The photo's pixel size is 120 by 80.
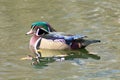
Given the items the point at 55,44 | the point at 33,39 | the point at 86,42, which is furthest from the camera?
the point at 33,39

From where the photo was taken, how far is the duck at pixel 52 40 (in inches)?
461

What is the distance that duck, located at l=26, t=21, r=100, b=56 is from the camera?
38.4ft

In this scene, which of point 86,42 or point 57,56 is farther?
point 86,42

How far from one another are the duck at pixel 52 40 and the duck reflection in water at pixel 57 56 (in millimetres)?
113

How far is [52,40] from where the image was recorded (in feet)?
38.8

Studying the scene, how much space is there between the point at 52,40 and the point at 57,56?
567mm

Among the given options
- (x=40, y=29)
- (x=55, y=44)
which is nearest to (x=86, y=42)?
(x=55, y=44)

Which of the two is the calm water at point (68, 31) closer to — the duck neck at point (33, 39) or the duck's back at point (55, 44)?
the duck neck at point (33, 39)

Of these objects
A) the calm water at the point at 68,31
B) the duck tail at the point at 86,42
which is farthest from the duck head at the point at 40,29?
the duck tail at the point at 86,42

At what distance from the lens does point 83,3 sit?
15.5 metres

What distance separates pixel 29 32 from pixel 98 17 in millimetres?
2313

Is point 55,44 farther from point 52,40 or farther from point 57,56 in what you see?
point 57,56

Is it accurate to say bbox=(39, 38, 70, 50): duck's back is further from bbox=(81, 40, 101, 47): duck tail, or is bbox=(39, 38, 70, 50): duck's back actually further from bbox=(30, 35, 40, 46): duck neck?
bbox=(81, 40, 101, 47): duck tail

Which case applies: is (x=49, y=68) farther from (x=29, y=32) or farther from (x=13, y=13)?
(x=13, y=13)
